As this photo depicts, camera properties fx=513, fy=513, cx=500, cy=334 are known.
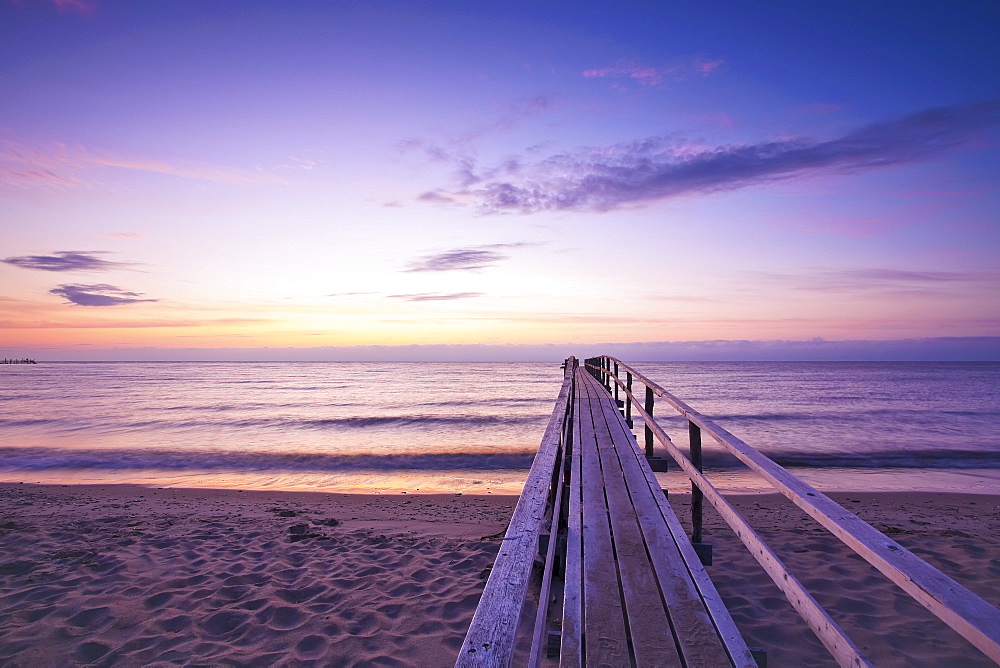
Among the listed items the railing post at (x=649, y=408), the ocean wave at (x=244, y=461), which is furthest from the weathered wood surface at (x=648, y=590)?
the ocean wave at (x=244, y=461)

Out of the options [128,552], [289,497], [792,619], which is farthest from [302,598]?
[289,497]

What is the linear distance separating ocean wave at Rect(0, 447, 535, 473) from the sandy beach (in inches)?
204

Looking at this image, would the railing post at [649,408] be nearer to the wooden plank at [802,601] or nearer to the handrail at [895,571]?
the wooden plank at [802,601]

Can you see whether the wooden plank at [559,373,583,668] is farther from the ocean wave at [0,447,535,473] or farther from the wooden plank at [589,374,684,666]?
the ocean wave at [0,447,535,473]

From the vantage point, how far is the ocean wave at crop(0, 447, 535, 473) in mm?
14734

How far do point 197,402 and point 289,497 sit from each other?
26141 mm

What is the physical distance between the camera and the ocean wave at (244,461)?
14734mm

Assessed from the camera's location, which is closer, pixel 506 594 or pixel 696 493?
pixel 506 594

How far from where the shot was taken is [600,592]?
3146 mm

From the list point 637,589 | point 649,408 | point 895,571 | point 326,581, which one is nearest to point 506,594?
point 895,571

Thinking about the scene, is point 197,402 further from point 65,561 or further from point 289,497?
point 65,561

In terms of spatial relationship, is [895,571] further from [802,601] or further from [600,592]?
[600,592]

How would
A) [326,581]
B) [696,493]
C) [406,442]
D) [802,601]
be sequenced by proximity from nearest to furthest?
[802,601]
[696,493]
[326,581]
[406,442]

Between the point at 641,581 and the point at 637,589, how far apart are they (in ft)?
0.41
